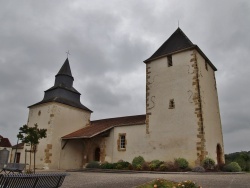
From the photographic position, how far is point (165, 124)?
1538 cm

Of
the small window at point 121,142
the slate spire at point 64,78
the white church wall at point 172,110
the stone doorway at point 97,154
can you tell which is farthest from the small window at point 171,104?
the slate spire at point 64,78

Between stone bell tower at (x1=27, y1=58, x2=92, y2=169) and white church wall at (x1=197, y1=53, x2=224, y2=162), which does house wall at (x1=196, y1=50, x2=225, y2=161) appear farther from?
stone bell tower at (x1=27, y1=58, x2=92, y2=169)

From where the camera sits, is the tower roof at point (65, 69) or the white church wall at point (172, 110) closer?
the white church wall at point (172, 110)

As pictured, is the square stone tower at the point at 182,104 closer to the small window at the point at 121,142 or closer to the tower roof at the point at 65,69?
the small window at the point at 121,142

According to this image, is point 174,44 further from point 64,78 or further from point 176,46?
point 64,78

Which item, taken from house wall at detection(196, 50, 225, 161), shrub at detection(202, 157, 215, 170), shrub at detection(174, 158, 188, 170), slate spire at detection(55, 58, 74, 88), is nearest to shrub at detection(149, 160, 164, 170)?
shrub at detection(174, 158, 188, 170)

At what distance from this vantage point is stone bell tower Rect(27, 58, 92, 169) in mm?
19375

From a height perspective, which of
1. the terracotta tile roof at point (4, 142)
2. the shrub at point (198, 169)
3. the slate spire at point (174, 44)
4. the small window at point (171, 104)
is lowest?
the shrub at point (198, 169)

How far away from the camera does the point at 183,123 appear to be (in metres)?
14.5

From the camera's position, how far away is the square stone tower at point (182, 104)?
14.1 meters

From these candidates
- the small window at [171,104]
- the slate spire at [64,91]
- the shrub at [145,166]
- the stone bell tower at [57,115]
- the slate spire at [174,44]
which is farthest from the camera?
the slate spire at [64,91]

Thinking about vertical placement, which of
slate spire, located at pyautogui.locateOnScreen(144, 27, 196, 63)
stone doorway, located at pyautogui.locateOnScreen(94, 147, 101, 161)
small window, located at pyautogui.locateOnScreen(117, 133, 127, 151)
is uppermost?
slate spire, located at pyautogui.locateOnScreen(144, 27, 196, 63)

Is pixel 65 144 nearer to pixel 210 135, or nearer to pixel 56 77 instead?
pixel 56 77

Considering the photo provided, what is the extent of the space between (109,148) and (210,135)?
7.40 m
